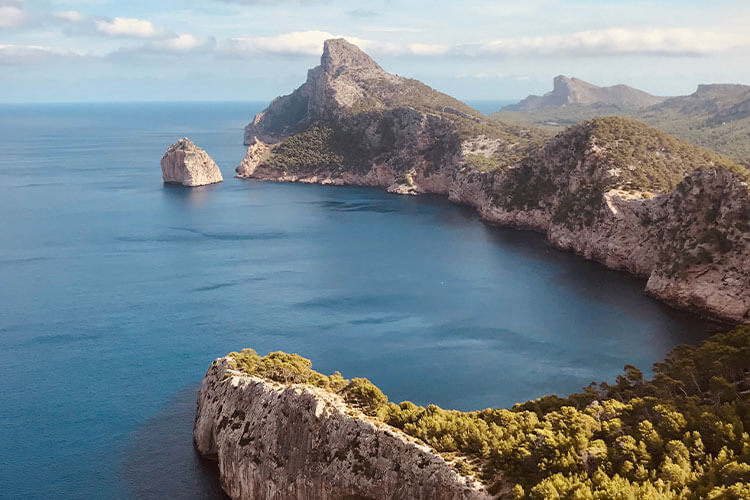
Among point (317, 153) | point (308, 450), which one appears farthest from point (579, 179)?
point (317, 153)

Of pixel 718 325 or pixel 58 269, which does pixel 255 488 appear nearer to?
pixel 718 325

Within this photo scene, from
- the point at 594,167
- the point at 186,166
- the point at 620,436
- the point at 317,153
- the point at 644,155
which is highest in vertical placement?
the point at 644,155

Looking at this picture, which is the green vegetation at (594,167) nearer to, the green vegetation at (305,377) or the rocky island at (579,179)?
the rocky island at (579,179)

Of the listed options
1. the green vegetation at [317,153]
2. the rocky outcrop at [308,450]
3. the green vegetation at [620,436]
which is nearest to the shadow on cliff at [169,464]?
the rocky outcrop at [308,450]

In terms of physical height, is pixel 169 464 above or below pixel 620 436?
below

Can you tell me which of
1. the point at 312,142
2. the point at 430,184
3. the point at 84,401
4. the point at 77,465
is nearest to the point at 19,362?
the point at 84,401

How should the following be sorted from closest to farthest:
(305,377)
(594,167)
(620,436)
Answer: (620,436), (305,377), (594,167)

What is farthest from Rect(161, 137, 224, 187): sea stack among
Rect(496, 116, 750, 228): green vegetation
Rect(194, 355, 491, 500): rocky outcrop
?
Rect(194, 355, 491, 500): rocky outcrop

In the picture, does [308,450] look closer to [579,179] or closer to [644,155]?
[579,179]
